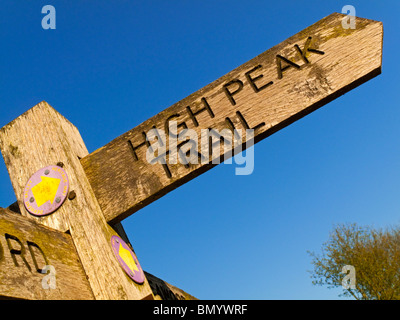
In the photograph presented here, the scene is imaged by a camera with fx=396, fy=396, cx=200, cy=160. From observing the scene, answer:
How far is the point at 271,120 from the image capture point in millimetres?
1635

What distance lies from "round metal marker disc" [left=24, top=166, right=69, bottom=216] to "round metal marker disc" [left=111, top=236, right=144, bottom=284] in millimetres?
287

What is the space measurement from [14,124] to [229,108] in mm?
1010

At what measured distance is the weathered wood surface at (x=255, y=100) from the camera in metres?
1.61

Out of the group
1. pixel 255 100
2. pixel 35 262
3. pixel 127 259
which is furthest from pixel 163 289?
pixel 255 100

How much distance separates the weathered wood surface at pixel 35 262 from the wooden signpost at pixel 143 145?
1 cm

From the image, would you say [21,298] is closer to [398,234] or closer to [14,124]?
[14,124]

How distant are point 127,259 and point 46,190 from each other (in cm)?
46

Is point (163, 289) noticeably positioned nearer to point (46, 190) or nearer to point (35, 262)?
point (46, 190)

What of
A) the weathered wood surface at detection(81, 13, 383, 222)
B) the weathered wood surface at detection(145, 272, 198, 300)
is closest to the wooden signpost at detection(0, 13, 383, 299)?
the weathered wood surface at detection(81, 13, 383, 222)

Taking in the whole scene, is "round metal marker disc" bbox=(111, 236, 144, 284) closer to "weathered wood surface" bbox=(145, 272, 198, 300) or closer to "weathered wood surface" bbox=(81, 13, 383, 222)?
"weathered wood surface" bbox=(81, 13, 383, 222)

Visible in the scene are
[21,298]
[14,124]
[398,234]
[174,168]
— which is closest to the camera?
[21,298]

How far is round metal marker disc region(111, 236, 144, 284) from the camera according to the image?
1575mm

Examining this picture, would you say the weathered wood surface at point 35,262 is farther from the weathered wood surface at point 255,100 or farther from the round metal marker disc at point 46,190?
A: the weathered wood surface at point 255,100
